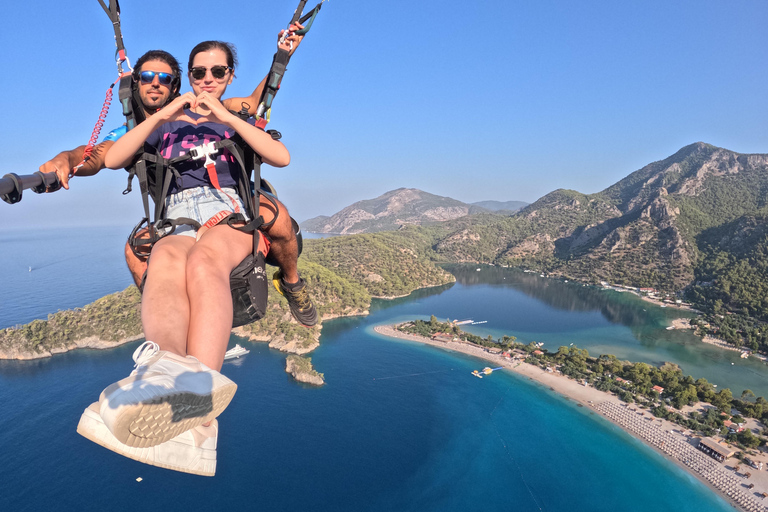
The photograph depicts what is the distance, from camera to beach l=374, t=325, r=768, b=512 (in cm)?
2088

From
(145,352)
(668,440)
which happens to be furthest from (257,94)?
(668,440)

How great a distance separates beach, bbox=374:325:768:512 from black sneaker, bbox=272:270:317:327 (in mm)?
27779

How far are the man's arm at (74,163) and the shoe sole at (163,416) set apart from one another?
1440 mm

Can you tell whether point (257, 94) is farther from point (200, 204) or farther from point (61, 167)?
point (61, 167)

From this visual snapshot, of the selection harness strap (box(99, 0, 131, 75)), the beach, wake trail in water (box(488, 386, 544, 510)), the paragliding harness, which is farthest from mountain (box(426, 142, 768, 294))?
harness strap (box(99, 0, 131, 75))

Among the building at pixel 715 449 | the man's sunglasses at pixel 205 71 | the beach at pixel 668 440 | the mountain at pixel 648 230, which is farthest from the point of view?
the mountain at pixel 648 230

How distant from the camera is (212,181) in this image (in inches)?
95.3

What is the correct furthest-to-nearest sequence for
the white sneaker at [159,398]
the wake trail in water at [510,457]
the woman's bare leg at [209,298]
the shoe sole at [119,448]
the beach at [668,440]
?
1. the wake trail in water at [510,457]
2. the beach at [668,440]
3. the woman's bare leg at [209,298]
4. the shoe sole at [119,448]
5. the white sneaker at [159,398]

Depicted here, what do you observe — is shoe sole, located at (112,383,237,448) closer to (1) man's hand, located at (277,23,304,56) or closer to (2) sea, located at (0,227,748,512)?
(1) man's hand, located at (277,23,304,56)

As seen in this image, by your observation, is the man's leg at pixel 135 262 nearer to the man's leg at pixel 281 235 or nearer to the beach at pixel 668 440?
the man's leg at pixel 281 235

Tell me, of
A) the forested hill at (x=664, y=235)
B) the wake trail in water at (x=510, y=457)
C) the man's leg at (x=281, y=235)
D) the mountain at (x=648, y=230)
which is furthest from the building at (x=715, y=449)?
the mountain at (x=648, y=230)

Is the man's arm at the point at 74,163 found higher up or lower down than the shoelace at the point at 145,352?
higher up

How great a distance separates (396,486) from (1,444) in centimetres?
2418

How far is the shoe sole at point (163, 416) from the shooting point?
1.35m
